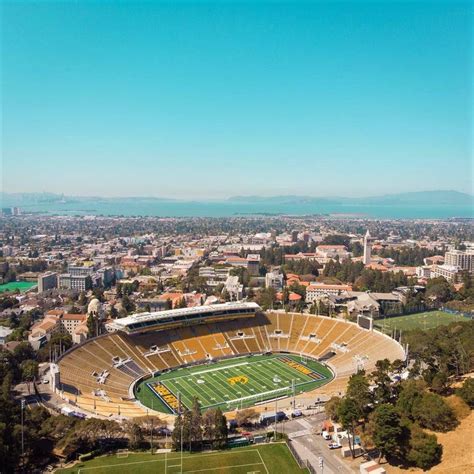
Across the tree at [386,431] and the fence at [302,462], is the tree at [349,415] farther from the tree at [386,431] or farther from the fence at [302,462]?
the fence at [302,462]

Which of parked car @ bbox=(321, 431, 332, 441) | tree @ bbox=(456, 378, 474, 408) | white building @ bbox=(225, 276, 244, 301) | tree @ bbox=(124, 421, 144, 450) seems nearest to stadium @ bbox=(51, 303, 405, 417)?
tree @ bbox=(124, 421, 144, 450)

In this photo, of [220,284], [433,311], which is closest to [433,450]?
[433,311]

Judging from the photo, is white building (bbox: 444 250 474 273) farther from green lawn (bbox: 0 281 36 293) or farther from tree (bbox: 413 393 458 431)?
green lawn (bbox: 0 281 36 293)

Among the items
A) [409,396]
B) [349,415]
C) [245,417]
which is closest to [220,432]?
[245,417]

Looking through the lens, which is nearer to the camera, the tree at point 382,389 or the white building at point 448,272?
the tree at point 382,389

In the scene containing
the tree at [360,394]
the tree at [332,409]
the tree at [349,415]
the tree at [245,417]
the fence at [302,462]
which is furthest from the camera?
the tree at [245,417]

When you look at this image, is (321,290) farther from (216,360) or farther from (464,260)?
(464,260)

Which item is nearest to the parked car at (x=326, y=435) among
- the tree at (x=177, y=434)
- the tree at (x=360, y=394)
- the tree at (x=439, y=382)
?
the tree at (x=360, y=394)
